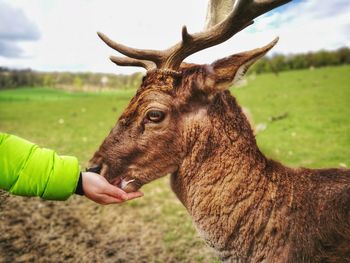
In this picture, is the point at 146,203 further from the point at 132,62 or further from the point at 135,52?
the point at 135,52

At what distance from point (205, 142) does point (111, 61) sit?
132cm

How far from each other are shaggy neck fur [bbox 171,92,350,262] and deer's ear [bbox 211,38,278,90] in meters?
0.21

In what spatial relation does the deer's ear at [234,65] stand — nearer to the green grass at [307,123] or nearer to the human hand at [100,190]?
the human hand at [100,190]

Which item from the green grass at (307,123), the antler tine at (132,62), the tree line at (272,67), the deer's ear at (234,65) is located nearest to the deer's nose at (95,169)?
the antler tine at (132,62)

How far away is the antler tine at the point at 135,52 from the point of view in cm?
306

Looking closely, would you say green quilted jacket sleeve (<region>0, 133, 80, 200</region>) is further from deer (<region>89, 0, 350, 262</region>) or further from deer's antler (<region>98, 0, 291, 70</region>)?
deer's antler (<region>98, 0, 291, 70</region>)

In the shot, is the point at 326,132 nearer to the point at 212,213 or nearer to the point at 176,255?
the point at 176,255

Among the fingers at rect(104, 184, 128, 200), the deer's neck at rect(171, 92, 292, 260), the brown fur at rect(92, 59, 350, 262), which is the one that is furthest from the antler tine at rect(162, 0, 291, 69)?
the fingers at rect(104, 184, 128, 200)

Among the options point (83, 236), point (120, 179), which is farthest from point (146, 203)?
point (120, 179)

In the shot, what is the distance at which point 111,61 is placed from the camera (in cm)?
349

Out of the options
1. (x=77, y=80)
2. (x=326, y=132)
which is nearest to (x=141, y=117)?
(x=326, y=132)

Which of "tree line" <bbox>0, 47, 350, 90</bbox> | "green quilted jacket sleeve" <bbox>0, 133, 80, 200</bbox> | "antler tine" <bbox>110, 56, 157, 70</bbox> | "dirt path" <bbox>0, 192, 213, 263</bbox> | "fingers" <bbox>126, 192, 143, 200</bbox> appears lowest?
"tree line" <bbox>0, 47, 350, 90</bbox>

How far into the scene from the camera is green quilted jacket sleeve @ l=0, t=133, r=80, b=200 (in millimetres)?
2582

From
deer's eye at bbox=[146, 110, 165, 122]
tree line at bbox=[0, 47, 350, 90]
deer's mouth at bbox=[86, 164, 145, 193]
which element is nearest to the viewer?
deer's eye at bbox=[146, 110, 165, 122]
